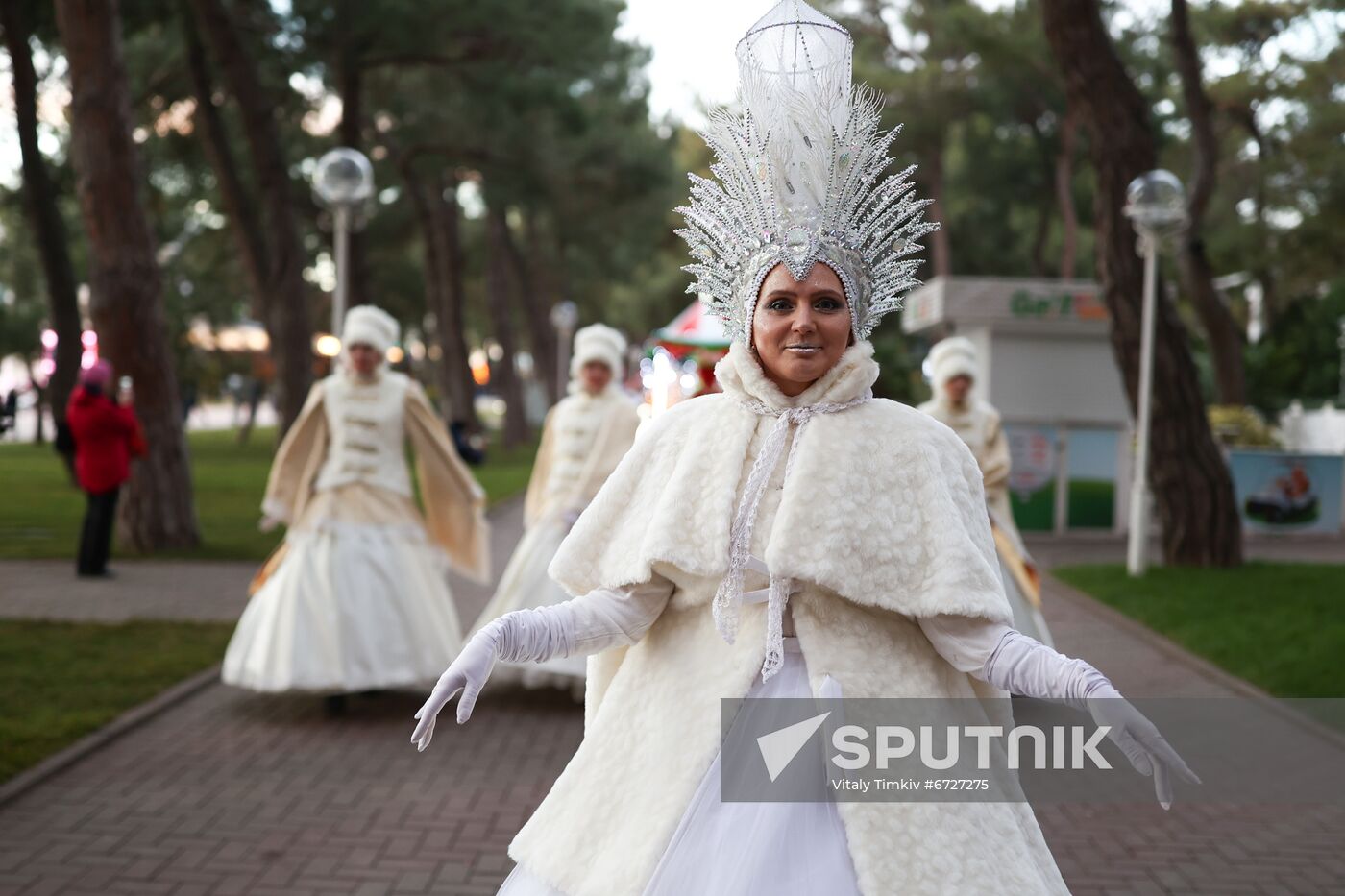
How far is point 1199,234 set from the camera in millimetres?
18031

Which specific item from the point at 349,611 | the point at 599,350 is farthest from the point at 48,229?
the point at 349,611

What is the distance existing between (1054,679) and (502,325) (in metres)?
33.8

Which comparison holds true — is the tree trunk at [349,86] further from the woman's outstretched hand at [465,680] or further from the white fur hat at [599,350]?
the woman's outstretched hand at [465,680]

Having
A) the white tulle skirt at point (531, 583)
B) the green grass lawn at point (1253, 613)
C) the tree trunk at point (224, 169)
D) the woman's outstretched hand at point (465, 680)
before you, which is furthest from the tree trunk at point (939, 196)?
the woman's outstretched hand at point (465, 680)

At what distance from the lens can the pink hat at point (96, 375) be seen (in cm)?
1130

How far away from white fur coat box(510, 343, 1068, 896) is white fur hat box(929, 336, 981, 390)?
204 inches

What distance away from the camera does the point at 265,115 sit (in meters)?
17.0

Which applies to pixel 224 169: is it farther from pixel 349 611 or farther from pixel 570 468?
pixel 349 611

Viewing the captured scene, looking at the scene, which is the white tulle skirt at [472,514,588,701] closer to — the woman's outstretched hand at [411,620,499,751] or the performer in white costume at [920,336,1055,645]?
the performer in white costume at [920,336,1055,645]

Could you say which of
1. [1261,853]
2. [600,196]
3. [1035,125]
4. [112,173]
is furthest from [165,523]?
[1035,125]

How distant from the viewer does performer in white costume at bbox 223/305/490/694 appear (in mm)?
6691

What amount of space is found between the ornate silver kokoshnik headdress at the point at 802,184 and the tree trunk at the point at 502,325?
102 feet

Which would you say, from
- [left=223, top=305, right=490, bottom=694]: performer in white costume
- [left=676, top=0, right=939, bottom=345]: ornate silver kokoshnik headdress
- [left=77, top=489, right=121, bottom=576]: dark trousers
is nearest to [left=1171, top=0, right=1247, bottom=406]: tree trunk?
[left=223, top=305, right=490, bottom=694]: performer in white costume

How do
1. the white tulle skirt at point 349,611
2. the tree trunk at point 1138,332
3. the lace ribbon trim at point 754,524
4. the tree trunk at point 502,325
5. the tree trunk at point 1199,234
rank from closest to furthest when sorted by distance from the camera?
the lace ribbon trim at point 754,524, the white tulle skirt at point 349,611, the tree trunk at point 1138,332, the tree trunk at point 1199,234, the tree trunk at point 502,325
